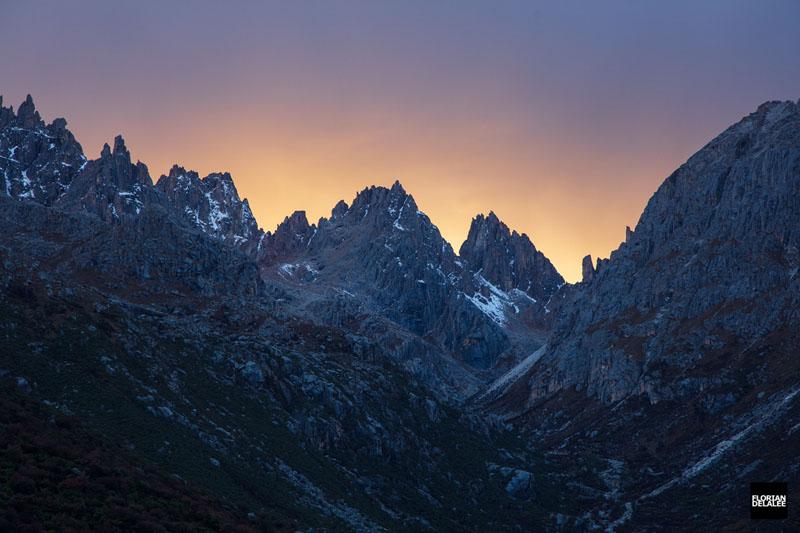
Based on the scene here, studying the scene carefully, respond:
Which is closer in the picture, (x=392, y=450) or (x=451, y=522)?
(x=451, y=522)

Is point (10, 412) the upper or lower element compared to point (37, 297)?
lower

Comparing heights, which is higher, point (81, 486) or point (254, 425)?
point (254, 425)

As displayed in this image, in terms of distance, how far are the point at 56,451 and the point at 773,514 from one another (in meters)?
94.8

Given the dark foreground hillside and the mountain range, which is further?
the mountain range

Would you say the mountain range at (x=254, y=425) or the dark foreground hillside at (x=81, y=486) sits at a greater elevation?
the mountain range at (x=254, y=425)

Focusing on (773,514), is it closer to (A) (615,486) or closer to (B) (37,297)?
(A) (615,486)

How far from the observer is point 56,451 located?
200 ft

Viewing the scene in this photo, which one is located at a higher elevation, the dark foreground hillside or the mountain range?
the mountain range

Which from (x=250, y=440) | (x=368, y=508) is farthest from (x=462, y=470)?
(x=250, y=440)

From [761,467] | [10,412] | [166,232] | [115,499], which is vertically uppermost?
[166,232]

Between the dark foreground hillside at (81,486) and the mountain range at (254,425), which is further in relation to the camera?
the mountain range at (254,425)

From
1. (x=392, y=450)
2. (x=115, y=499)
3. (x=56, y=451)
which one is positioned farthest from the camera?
(x=392, y=450)

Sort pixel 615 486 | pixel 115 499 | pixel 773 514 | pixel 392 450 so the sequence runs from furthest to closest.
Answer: pixel 615 486 → pixel 392 450 → pixel 773 514 → pixel 115 499

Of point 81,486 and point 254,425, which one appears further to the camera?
point 254,425
